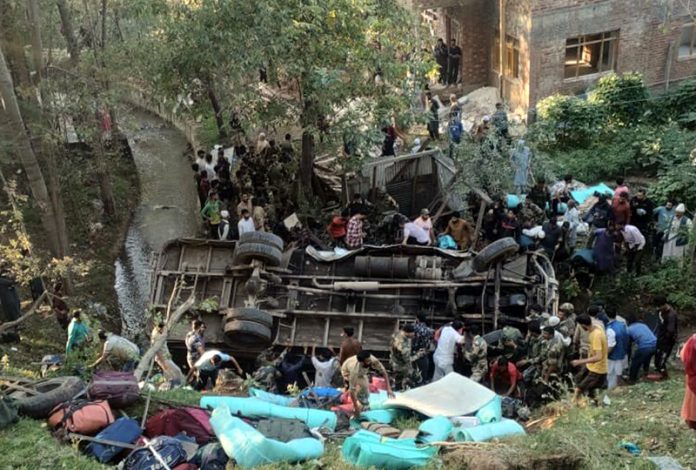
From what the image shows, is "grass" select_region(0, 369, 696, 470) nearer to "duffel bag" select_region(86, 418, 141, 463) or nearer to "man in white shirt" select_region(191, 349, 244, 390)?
"duffel bag" select_region(86, 418, 141, 463)

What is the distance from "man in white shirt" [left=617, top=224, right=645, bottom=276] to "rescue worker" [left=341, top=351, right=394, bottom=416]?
6216 millimetres

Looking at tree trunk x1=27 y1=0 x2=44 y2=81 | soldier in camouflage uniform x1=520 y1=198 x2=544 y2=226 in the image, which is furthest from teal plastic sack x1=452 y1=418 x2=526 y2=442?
tree trunk x1=27 y1=0 x2=44 y2=81

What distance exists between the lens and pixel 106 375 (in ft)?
31.2

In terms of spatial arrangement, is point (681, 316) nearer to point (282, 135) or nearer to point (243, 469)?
point (243, 469)

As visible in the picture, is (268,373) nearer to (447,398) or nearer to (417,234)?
(447,398)

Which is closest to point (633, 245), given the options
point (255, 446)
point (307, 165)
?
point (307, 165)

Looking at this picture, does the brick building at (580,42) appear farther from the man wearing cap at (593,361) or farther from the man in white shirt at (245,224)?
the man wearing cap at (593,361)

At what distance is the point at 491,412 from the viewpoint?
9.25 m

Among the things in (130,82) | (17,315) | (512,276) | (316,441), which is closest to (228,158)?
(130,82)

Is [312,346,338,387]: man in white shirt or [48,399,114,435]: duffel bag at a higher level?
[312,346,338,387]: man in white shirt

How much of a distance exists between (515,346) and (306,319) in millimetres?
3403

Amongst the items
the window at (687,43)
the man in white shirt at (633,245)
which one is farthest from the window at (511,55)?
the man in white shirt at (633,245)

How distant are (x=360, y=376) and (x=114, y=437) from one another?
308 cm

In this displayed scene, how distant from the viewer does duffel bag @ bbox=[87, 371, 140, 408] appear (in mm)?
9156
